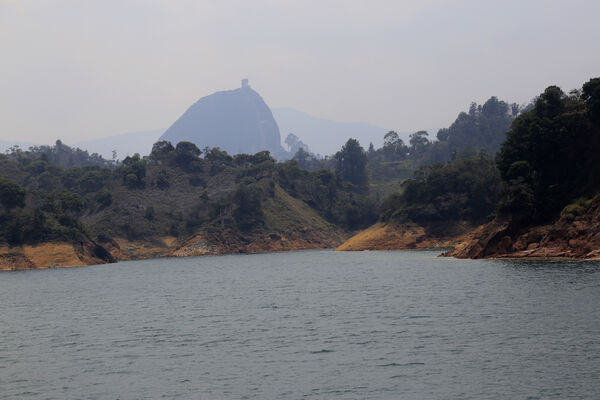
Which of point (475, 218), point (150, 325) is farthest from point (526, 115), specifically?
point (150, 325)

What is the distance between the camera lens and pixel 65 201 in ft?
563

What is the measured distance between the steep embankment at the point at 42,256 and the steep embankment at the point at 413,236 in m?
72.2

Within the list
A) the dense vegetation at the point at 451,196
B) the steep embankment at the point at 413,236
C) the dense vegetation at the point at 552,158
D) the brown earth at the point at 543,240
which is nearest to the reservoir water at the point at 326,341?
the brown earth at the point at 543,240

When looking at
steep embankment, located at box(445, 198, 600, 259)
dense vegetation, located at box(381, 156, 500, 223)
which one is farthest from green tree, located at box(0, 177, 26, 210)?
steep embankment, located at box(445, 198, 600, 259)

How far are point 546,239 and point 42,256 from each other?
371 ft

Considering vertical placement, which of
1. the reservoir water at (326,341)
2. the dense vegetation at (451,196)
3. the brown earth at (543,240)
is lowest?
the reservoir water at (326,341)

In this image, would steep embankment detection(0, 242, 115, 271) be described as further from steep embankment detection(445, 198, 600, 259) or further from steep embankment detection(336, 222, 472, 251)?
steep embankment detection(445, 198, 600, 259)

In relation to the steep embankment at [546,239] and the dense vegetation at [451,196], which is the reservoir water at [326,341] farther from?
the dense vegetation at [451,196]

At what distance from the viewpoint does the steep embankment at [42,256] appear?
14438 centimetres

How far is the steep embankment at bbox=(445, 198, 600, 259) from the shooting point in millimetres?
82875

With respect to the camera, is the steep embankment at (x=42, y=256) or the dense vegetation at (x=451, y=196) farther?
the dense vegetation at (x=451, y=196)

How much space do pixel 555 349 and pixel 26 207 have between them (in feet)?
503

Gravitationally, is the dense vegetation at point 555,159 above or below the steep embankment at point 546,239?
above

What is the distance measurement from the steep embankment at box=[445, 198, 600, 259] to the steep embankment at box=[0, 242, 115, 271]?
315 ft
